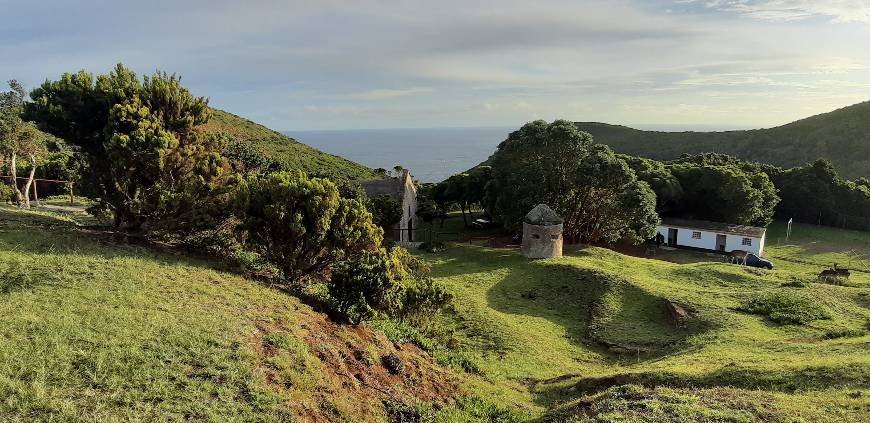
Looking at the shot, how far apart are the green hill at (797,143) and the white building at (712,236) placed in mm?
70677

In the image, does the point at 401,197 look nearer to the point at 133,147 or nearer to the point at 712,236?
the point at 133,147

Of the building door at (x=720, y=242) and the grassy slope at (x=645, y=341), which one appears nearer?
the grassy slope at (x=645, y=341)

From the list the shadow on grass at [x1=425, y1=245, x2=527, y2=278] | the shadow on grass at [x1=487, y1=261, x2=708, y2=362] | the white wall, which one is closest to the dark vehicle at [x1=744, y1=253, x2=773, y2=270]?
the white wall

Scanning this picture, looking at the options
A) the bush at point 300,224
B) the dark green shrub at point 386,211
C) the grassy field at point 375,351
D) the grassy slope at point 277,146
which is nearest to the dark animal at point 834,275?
the grassy field at point 375,351

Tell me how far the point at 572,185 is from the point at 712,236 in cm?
1545

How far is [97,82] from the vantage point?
1894 centimetres

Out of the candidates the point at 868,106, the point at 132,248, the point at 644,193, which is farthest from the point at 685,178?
the point at 868,106

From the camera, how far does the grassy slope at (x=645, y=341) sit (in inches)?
404

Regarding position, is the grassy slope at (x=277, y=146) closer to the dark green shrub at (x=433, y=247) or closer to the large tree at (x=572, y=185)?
the dark green shrub at (x=433, y=247)

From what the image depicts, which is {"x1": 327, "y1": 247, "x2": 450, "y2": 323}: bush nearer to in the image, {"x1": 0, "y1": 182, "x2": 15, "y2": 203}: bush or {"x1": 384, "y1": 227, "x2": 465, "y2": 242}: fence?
{"x1": 384, "y1": 227, "x2": 465, "y2": 242}: fence

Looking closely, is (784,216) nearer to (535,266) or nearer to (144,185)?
(535,266)

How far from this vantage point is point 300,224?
53.2 ft

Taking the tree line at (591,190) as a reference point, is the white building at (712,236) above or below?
below

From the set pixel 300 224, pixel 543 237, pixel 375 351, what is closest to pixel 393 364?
pixel 375 351
